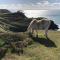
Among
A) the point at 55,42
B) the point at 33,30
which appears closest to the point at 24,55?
the point at 55,42

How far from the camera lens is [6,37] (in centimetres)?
1143

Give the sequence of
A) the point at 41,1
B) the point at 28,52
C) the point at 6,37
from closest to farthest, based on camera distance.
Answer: the point at 28,52 → the point at 6,37 → the point at 41,1

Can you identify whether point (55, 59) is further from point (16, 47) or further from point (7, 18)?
point (7, 18)

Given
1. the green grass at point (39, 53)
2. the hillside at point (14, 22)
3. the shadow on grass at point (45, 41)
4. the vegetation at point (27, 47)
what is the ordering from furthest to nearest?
the hillside at point (14, 22) < the shadow on grass at point (45, 41) < the vegetation at point (27, 47) < the green grass at point (39, 53)

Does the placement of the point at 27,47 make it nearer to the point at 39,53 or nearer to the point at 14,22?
the point at 39,53

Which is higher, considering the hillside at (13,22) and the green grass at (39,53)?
the hillside at (13,22)

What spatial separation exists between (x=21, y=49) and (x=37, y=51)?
Result: 56 cm

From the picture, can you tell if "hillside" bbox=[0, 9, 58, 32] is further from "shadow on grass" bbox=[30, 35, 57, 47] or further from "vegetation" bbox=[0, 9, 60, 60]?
"shadow on grass" bbox=[30, 35, 57, 47]

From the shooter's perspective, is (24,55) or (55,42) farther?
(55,42)

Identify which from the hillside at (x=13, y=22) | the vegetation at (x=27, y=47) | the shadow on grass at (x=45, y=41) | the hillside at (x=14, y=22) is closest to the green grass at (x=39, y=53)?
the vegetation at (x=27, y=47)

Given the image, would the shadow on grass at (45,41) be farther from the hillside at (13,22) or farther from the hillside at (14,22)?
the hillside at (13,22)

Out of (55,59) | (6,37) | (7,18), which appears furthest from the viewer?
(7,18)

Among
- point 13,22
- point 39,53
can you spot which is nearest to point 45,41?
point 39,53

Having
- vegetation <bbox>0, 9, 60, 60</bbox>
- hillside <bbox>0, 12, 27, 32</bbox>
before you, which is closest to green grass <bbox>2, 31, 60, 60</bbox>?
vegetation <bbox>0, 9, 60, 60</bbox>
